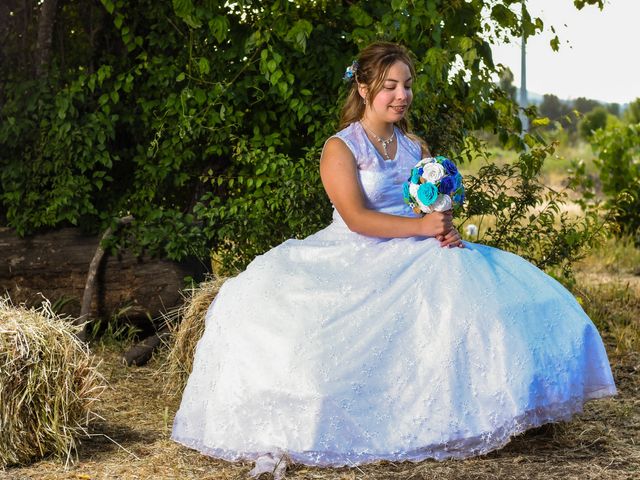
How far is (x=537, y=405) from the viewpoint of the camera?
3.77 m

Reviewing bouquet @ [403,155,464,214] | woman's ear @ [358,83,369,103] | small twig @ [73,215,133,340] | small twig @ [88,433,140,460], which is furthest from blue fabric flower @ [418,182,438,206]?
small twig @ [73,215,133,340]

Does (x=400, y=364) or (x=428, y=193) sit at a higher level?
(x=428, y=193)

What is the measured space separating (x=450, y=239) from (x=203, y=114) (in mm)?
2542

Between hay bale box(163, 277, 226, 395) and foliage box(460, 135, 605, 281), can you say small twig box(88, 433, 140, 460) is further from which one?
foliage box(460, 135, 605, 281)

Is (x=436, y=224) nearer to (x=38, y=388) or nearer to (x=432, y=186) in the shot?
(x=432, y=186)

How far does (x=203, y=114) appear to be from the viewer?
6.17 m

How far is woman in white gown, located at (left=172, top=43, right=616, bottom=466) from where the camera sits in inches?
148

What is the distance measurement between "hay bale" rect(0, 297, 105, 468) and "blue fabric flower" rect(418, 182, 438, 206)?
1.53m

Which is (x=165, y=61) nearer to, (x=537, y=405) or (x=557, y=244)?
(x=557, y=244)

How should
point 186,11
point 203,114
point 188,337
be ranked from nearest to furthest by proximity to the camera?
point 188,337 < point 186,11 < point 203,114

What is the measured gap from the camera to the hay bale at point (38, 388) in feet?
12.8

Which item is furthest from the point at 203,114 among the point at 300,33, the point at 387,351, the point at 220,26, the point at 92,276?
the point at 387,351

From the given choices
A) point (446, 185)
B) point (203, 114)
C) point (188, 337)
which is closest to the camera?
point (446, 185)

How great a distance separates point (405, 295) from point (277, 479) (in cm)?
86
